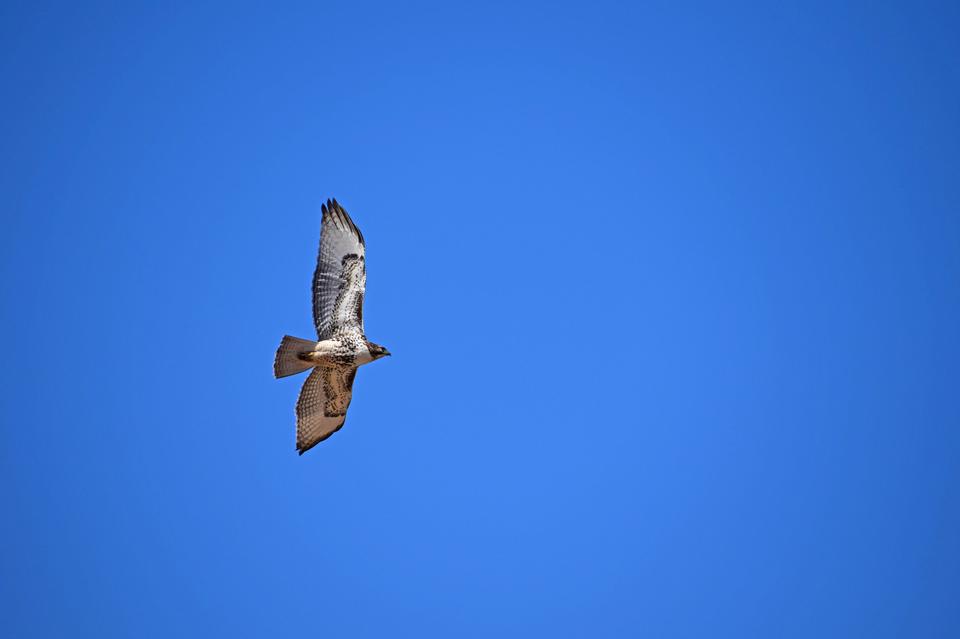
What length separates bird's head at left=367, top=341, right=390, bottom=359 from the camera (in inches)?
487

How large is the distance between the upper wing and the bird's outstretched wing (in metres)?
0.84

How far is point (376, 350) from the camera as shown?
12.4m

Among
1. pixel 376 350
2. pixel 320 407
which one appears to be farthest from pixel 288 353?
pixel 320 407

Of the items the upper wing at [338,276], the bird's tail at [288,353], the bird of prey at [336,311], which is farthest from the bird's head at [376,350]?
the bird's tail at [288,353]

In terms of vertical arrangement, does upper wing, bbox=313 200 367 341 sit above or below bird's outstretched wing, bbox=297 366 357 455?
above

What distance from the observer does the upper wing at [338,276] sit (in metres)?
12.5

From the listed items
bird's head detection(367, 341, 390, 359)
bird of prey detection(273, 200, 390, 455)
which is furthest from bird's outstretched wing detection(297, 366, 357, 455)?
bird's head detection(367, 341, 390, 359)

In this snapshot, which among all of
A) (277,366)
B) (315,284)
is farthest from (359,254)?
(277,366)

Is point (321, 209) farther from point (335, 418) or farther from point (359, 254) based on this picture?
point (335, 418)

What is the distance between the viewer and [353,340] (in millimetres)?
12430

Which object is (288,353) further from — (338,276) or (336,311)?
(338,276)

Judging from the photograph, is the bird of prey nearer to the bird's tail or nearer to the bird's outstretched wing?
the bird's tail

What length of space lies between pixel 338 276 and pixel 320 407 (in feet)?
6.98

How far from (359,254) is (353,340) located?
1179 millimetres
